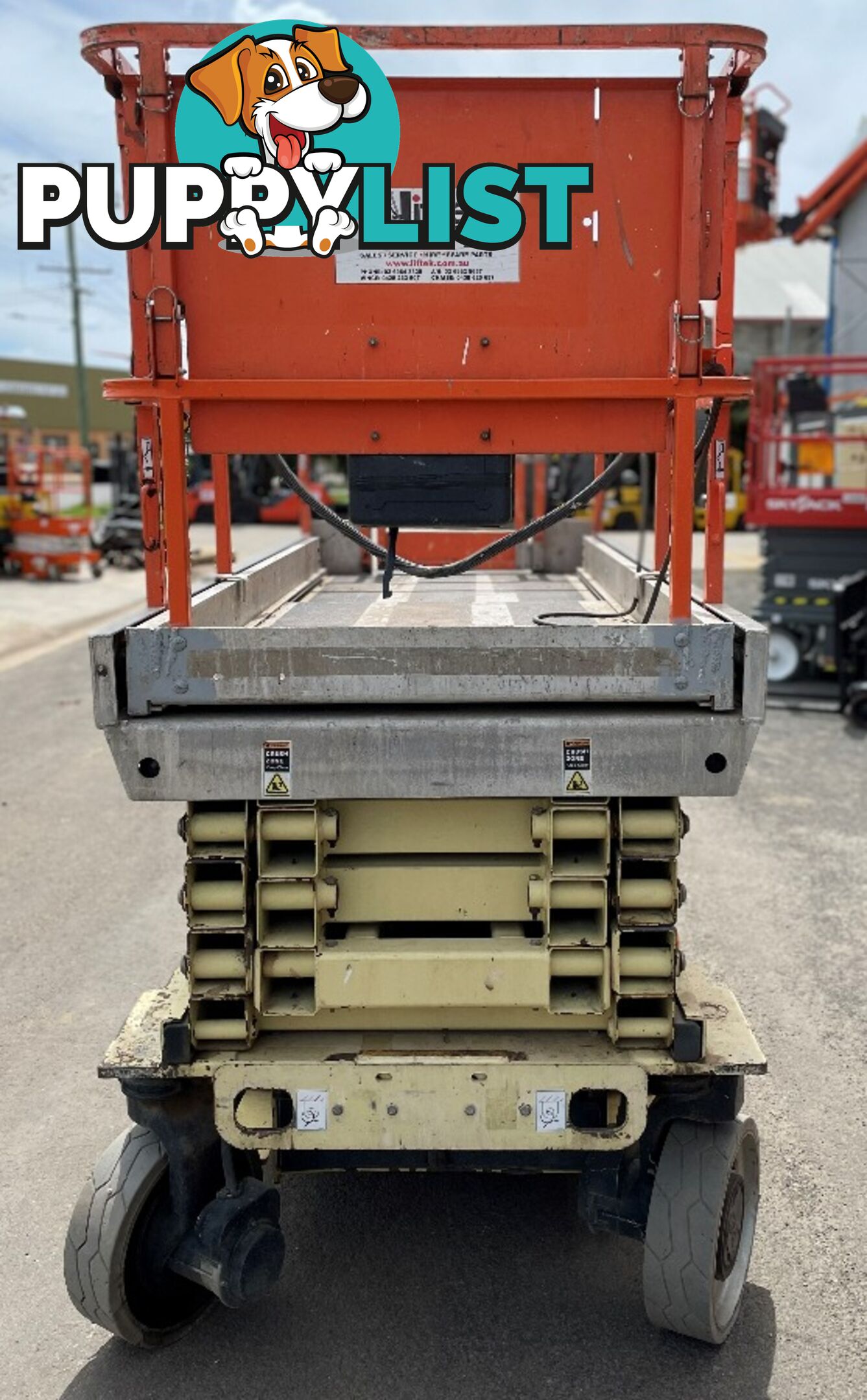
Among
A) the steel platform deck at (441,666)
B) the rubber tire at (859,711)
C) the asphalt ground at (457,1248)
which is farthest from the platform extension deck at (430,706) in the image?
the rubber tire at (859,711)

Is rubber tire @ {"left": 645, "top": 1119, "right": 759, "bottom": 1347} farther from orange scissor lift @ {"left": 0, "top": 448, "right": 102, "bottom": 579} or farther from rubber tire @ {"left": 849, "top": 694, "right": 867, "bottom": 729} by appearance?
orange scissor lift @ {"left": 0, "top": 448, "right": 102, "bottom": 579}

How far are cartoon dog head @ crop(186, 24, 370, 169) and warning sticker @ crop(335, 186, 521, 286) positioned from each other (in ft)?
0.99

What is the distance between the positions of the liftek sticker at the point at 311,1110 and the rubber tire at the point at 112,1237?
491 millimetres

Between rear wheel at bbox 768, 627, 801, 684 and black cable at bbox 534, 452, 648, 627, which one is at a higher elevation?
black cable at bbox 534, 452, 648, 627

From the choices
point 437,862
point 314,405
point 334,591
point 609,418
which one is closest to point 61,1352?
point 437,862

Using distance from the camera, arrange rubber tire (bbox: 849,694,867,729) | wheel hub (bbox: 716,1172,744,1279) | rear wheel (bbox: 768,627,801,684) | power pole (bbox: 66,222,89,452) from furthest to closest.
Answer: power pole (bbox: 66,222,89,452), rear wheel (bbox: 768,627,801,684), rubber tire (bbox: 849,694,867,729), wheel hub (bbox: 716,1172,744,1279)

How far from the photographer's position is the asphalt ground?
3.46 meters

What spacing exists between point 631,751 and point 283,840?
963mm

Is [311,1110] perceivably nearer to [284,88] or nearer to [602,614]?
[602,614]

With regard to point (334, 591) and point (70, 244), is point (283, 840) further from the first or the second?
point (70, 244)

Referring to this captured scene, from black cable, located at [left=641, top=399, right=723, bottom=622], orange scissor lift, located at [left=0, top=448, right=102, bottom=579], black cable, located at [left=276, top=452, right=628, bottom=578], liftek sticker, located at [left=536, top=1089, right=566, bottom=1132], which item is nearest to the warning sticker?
black cable, located at [left=276, top=452, right=628, bottom=578]

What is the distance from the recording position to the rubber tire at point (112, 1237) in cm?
345

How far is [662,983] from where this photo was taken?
3.44 m

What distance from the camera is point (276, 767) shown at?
3.33m
